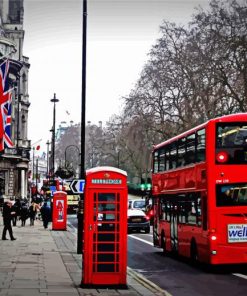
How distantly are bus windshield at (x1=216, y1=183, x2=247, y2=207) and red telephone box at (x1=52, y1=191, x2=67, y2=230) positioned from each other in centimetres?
2126

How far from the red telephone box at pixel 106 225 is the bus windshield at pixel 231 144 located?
4.41m

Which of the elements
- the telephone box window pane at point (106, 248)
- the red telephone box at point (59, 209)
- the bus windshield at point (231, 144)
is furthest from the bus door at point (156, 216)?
the red telephone box at point (59, 209)

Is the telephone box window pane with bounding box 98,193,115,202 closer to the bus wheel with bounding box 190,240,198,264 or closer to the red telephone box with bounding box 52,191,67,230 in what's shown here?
the bus wheel with bounding box 190,240,198,264

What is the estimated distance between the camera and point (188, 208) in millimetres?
18859

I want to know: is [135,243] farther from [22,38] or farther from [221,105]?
[22,38]

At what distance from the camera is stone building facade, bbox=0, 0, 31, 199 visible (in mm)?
81750

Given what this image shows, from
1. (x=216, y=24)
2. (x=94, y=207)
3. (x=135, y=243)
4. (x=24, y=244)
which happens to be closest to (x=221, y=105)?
(x=216, y=24)

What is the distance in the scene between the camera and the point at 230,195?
16531 mm

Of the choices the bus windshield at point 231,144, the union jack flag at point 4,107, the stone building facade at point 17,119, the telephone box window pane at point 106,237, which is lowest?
the telephone box window pane at point 106,237

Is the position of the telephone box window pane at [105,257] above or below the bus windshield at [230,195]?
below

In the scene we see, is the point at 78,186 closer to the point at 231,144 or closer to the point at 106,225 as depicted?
the point at 231,144

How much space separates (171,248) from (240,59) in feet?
94.8

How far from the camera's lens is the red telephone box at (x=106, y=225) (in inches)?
506

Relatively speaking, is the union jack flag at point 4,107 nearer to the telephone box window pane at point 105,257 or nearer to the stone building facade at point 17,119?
the telephone box window pane at point 105,257
